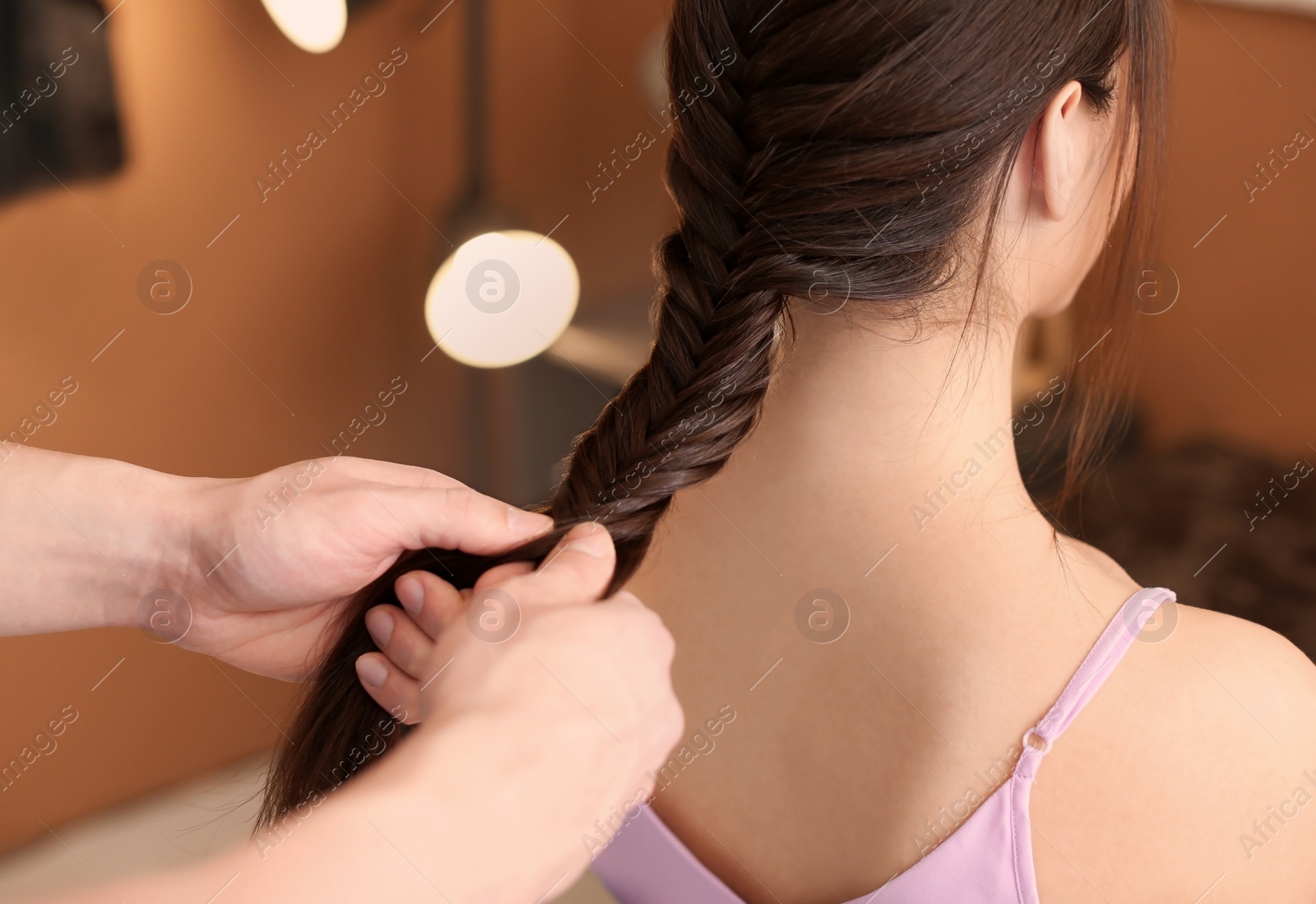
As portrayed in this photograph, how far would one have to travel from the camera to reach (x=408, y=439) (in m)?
2.30

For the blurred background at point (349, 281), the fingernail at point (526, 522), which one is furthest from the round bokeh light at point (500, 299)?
the fingernail at point (526, 522)

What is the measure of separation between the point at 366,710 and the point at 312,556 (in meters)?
0.14

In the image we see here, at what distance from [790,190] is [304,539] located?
489 millimetres

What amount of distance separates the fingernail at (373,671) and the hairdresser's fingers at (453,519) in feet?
0.37

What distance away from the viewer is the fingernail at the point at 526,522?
2.39 feet

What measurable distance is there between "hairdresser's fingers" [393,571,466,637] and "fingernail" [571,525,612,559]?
0.39ft

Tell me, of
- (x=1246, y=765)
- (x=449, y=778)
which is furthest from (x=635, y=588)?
(x=1246, y=765)

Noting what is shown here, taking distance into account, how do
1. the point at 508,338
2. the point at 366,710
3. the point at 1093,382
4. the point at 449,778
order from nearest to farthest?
the point at 449,778, the point at 366,710, the point at 1093,382, the point at 508,338

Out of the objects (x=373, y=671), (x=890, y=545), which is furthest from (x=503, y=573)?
(x=890, y=545)

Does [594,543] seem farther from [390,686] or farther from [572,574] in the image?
[390,686]

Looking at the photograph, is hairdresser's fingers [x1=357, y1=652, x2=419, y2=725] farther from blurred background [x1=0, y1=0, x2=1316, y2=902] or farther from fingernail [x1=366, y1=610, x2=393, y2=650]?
blurred background [x1=0, y1=0, x2=1316, y2=902]

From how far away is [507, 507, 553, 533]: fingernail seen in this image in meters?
0.73

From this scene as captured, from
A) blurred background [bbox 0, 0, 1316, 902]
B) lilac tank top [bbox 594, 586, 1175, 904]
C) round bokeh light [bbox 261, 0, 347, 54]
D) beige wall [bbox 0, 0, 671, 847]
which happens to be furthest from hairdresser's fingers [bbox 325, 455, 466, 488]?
round bokeh light [bbox 261, 0, 347, 54]

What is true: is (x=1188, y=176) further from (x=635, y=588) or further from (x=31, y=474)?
(x=31, y=474)
